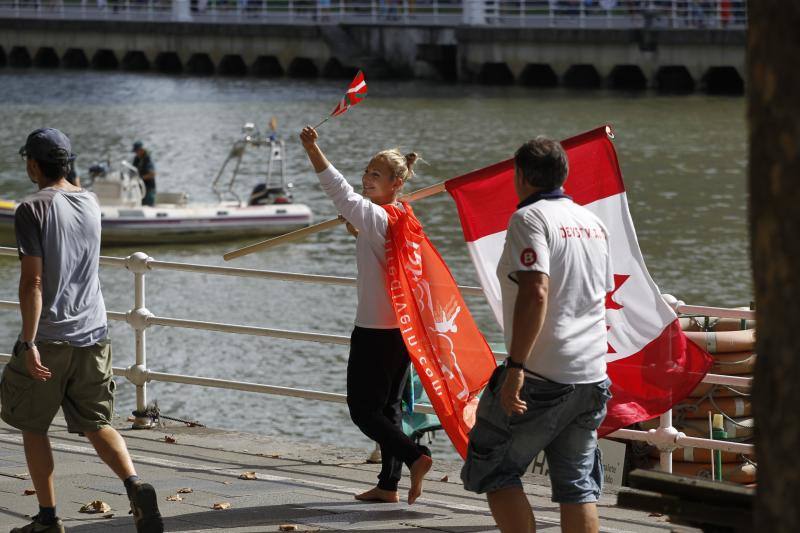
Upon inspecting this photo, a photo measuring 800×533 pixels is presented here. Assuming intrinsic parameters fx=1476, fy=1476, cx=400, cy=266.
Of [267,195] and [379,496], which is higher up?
[379,496]

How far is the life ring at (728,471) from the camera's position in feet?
28.3

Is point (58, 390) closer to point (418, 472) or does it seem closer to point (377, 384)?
point (377, 384)

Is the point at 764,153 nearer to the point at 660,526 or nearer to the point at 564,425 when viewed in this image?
the point at 564,425

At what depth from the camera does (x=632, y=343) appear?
598cm

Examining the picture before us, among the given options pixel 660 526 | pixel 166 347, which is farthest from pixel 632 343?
pixel 166 347

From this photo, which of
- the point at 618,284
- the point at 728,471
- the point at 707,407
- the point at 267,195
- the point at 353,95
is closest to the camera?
the point at 618,284

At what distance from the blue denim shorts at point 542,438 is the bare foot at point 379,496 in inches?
57.3

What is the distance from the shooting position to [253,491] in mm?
6453

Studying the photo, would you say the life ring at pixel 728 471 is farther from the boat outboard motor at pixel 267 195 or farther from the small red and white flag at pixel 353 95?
the boat outboard motor at pixel 267 195

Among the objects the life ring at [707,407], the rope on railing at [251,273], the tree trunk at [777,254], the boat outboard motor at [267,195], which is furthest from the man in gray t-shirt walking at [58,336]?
the boat outboard motor at [267,195]

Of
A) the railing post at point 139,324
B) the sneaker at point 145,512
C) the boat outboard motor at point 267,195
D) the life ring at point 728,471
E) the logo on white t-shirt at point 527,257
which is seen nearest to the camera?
the logo on white t-shirt at point 527,257

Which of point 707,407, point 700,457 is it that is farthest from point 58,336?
point 700,457

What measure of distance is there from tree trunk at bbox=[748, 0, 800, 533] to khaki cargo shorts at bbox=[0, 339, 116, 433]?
10.8ft

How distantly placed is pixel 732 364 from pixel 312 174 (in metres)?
27.8
